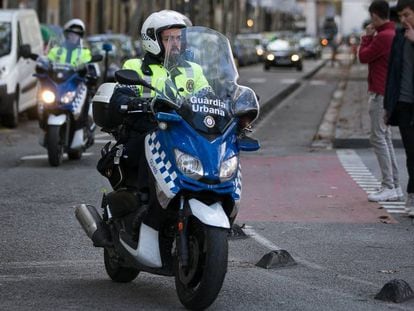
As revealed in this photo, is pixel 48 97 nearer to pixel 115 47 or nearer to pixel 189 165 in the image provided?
pixel 189 165

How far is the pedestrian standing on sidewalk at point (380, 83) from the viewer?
1191cm

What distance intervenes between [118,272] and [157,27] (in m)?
1.48

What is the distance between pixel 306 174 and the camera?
1437cm

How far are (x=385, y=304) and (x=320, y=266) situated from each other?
1.33m

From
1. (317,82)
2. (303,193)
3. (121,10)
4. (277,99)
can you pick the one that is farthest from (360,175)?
(121,10)

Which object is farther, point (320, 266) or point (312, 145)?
point (312, 145)

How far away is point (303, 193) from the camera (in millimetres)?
12617

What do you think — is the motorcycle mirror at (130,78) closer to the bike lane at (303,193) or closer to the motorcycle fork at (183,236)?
the motorcycle fork at (183,236)

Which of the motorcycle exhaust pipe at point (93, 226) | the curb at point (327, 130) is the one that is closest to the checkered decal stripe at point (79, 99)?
the curb at point (327, 130)

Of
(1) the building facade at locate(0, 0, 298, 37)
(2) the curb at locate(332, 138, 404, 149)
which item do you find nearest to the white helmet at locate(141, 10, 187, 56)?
(2) the curb at locate(332, 138, 404, 149)

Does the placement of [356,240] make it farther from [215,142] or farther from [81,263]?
[215,142]

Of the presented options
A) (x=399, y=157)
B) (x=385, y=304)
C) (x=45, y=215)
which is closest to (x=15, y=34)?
(x=399, y=157)

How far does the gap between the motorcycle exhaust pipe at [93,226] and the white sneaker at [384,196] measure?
4.76 meters

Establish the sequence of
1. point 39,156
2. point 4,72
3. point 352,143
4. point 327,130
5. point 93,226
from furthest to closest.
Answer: point 4,72 → point 327,130 → point 352,143 → point 39,156 → point 93,226
